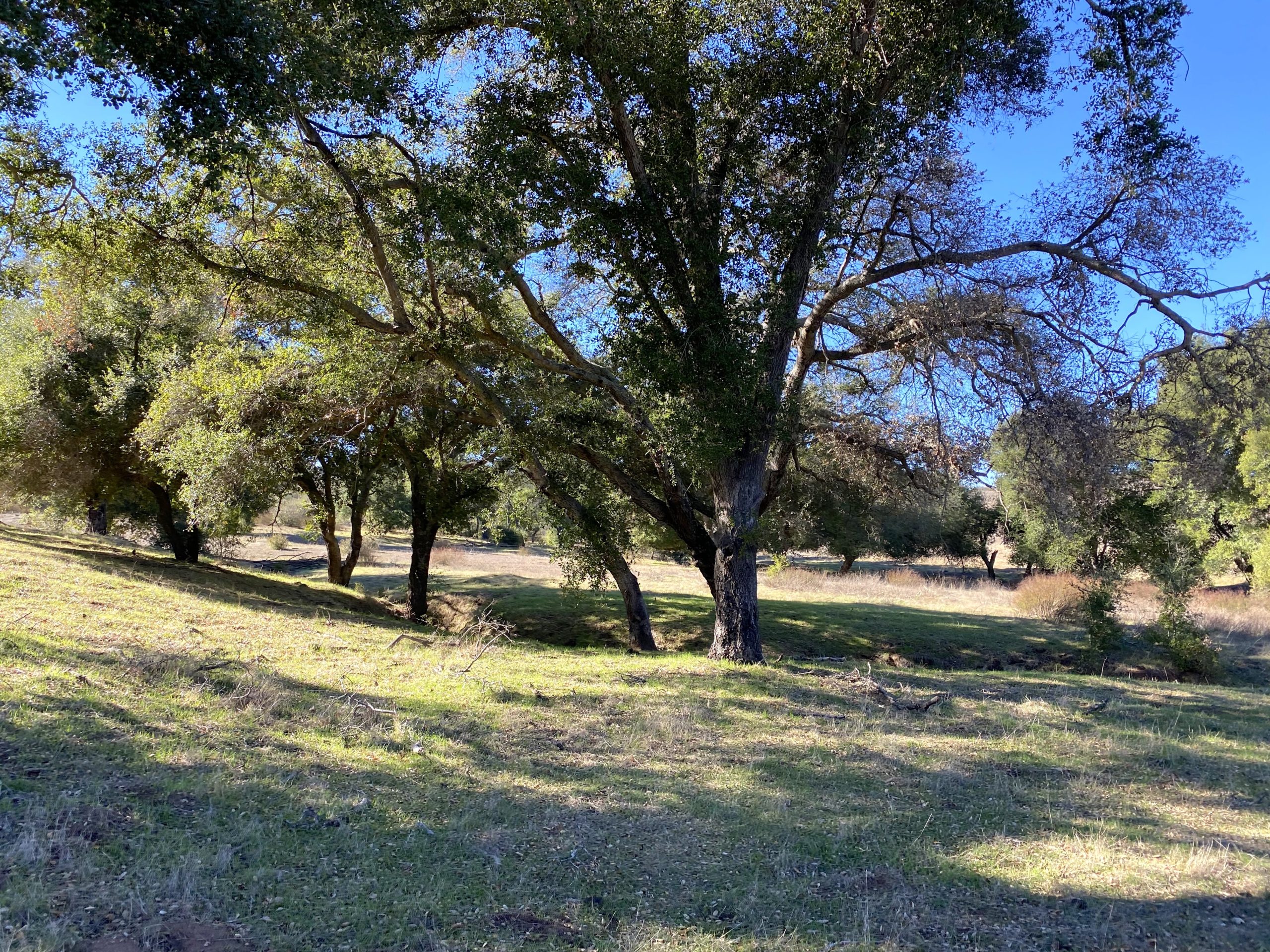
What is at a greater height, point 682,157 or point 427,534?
point 682,157

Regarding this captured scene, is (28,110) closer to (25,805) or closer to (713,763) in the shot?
(25,805)

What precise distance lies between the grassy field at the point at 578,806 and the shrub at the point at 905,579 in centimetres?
2443

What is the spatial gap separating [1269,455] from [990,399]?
2663cm

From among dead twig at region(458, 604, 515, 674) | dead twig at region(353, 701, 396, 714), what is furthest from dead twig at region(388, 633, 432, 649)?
dead twig at region(353, 701, 396, 714)

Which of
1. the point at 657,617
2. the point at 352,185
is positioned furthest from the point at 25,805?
the point at 657,617

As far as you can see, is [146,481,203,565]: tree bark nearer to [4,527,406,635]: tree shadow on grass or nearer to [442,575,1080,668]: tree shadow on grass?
[4,527,406,635]: tree shadow on grass

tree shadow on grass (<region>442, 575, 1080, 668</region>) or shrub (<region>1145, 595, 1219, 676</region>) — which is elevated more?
shrub (<region>1145, 595, 1219, 676</region>)

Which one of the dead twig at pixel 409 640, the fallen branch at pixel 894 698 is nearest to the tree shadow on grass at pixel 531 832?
the fallen branch at pixel 894 698

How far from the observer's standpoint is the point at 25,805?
4.40m

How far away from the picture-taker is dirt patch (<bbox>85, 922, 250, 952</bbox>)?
3.38 meters

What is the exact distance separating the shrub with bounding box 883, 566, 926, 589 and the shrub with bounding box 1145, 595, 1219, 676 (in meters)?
16.1

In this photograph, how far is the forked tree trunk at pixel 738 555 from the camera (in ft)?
40.1

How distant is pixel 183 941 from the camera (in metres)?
3.49

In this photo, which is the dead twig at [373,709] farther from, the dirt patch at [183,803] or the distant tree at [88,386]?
the distant tree at [88,386]
